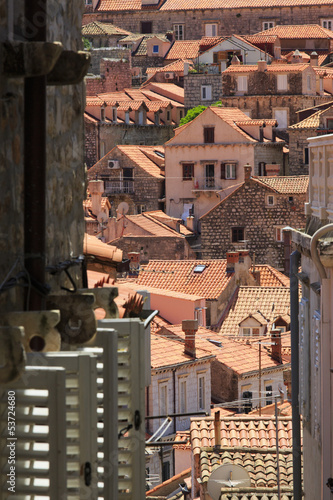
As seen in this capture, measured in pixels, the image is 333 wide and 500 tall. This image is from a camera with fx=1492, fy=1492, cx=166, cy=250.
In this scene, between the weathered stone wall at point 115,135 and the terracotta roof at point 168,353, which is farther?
the weathered stone wall at point 115,135

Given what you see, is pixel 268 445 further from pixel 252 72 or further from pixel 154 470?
pixel 252 72

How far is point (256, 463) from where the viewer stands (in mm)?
19203

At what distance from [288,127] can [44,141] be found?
64.4 metres

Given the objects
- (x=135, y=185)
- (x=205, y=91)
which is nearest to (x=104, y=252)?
(x=135, y=185)

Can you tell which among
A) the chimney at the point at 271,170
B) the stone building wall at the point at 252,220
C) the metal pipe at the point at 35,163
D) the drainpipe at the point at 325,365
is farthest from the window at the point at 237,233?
the metal pipe at the point at 35,163

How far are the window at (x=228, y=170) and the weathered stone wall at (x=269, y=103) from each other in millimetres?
7594

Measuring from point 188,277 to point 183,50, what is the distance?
49965 mm

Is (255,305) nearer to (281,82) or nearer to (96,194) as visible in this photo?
(96,194)

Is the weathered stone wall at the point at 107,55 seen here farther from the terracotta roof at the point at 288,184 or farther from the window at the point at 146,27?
the terracotta roof at the point at 288,184

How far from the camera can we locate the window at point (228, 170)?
67188 mm

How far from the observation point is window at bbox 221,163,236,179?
220 ft

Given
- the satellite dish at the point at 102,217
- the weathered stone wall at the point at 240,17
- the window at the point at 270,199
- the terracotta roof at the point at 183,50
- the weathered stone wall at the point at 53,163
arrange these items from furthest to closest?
the weathered stone wall at the point at 240,17, the terracotta roof at the point at 183,50, the satellite dish at the point at 102,217, the window at the point at 270,199, the weathered stone wall at the point at 53,163

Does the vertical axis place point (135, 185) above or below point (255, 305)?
above

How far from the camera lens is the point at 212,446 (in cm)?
2019
